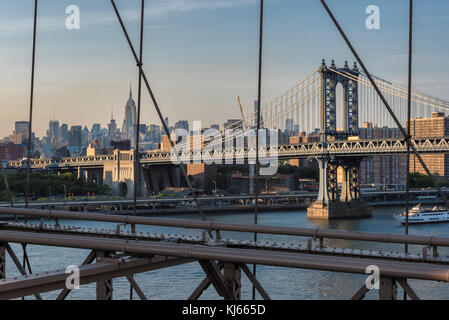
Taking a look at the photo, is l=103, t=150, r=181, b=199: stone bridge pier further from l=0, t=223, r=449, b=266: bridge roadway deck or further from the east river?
l=0, t=223, r=449, b=266: bridge roadway deck

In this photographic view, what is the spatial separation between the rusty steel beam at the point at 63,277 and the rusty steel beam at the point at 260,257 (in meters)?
0.06

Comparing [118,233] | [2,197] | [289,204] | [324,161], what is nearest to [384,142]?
[324,161]

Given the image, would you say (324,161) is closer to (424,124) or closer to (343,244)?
(424,124)

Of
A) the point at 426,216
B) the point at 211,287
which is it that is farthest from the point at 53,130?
Answer: the point at 211,287

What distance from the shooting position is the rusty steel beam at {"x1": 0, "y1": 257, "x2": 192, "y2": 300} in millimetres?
2104

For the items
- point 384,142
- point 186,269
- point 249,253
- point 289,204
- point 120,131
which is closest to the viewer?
point 249,253

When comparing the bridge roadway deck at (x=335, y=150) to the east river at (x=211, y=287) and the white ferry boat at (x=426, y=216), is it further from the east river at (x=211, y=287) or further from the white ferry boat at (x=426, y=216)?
the east river at (x=211, y=287)

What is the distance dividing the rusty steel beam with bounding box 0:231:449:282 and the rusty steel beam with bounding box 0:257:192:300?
58 millimetres

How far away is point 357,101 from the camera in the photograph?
35.4 metres

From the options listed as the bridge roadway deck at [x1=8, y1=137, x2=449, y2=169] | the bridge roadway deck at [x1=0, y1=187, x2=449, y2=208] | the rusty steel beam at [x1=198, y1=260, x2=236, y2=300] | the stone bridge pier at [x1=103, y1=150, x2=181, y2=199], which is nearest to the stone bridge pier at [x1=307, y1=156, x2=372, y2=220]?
the bridge roadway deck at [x1=8, y1=137, x2=449, y2=169]

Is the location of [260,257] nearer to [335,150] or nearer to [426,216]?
[426,216]

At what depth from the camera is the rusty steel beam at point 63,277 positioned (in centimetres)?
210

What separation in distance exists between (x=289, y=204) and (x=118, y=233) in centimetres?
3454

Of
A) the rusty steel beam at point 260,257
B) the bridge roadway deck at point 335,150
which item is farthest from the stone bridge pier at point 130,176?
the rusty steel beam at point 260,257
